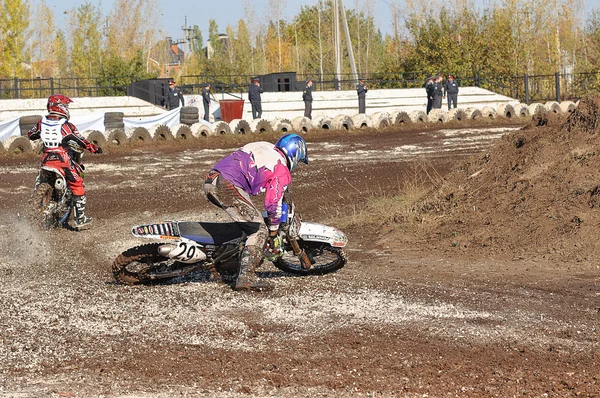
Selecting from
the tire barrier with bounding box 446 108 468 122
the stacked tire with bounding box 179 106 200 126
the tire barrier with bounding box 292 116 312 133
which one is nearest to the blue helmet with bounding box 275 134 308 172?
the tire barrier with bounding box 292 116 312 133

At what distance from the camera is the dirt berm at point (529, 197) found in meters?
10.1

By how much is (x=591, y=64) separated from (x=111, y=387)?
2466 inches

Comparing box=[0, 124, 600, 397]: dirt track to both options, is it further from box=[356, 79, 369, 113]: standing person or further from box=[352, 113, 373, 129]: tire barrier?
box=[356, 79, 369, 113]: standing person

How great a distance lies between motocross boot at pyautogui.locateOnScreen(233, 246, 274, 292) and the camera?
26.6ft

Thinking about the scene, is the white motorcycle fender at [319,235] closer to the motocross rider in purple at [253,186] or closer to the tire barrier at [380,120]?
the motocross rider in purple at [253,186]

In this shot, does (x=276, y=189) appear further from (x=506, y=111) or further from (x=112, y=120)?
(x=506, y=111)

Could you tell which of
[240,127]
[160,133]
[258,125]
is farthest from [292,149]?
[258,125]

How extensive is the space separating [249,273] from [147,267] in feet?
3.77

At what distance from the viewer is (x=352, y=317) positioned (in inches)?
283

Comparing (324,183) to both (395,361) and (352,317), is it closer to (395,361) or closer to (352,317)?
(352,317)

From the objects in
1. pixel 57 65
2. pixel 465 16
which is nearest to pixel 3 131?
pixel 465 16

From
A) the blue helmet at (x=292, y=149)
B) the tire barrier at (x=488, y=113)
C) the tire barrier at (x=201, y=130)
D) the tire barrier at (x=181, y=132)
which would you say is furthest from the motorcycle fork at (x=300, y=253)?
the tire barrier at (x=488, y=113)

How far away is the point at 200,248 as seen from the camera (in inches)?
325

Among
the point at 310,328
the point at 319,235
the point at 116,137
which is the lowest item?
the point at 310,328
